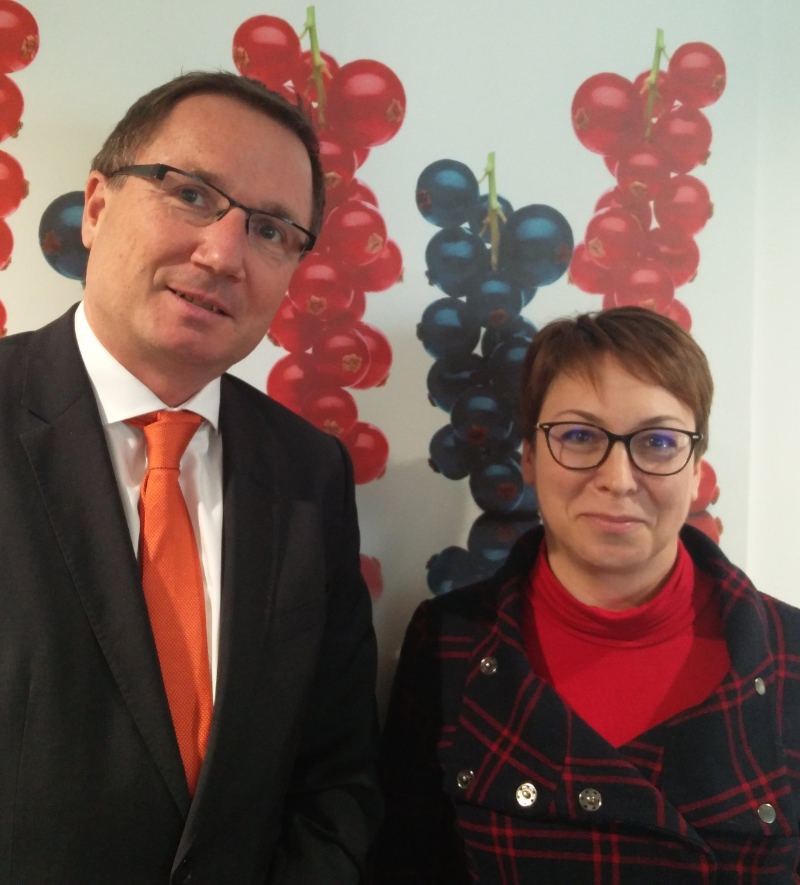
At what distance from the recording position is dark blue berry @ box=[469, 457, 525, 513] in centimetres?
142

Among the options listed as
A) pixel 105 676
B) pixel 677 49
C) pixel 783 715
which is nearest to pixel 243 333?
pixel 105 676

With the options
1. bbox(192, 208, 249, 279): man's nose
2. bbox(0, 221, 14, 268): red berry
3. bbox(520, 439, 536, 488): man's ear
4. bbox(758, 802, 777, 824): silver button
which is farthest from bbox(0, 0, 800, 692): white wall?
bbox(758, 802, 777, 824): silver button

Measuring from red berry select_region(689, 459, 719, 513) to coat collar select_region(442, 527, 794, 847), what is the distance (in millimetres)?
390

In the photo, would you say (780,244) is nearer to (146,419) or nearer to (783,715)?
(783,715)

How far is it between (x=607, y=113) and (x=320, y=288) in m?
0.79

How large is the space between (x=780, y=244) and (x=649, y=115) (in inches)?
Result: 18.3

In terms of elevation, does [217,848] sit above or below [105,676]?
below

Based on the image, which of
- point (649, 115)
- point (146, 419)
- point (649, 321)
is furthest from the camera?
point (649, 115)

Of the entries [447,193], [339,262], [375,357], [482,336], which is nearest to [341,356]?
[375,357]

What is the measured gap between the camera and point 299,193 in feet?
3.22

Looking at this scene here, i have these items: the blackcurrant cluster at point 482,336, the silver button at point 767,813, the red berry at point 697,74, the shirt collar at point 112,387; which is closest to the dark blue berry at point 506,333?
the blackcurrant cluster at point 482,336

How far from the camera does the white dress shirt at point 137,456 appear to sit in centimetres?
89

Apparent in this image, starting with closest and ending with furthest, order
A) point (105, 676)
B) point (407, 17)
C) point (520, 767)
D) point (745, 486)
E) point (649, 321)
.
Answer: point (105, 676) < point (520, 767) < point (649, 321) < point (407, 17) < point (745, 486)

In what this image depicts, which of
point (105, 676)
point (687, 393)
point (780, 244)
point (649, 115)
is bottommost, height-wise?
point (105, 676)
